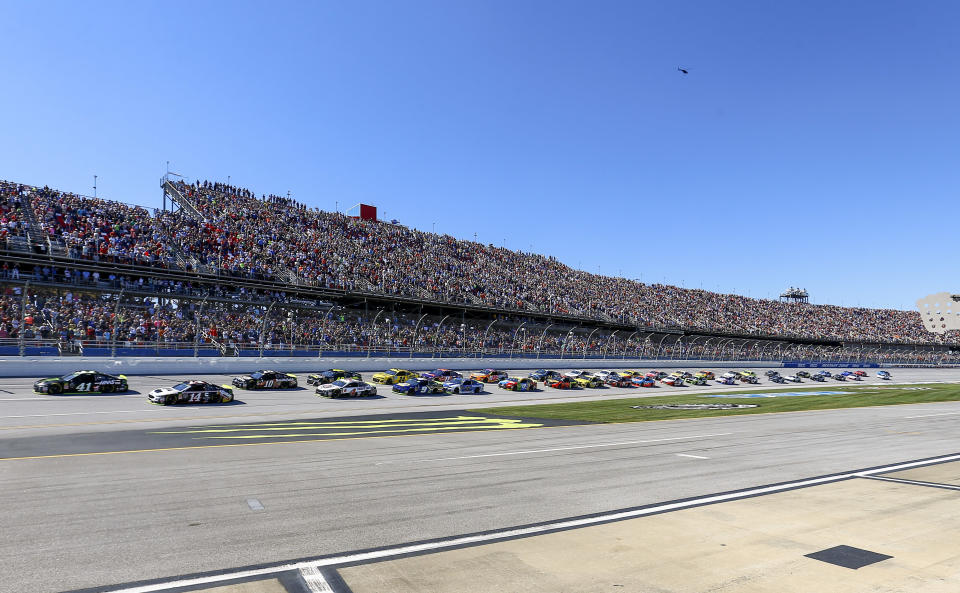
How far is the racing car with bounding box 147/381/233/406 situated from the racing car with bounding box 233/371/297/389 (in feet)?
15.6

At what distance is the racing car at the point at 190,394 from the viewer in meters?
26.0

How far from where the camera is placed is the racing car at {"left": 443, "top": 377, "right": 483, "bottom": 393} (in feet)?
125

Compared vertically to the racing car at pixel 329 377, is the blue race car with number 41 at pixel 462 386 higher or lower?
lower

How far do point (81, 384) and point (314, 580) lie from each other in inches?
1022

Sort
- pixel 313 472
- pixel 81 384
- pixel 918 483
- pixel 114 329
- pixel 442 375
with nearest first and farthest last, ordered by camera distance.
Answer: pixel 313 472
pixel 918 483
pixel 81 384
pixel 114 329
pixel 442 375

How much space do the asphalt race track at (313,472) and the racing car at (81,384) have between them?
819 mm

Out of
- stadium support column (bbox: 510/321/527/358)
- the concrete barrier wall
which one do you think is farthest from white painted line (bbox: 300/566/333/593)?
stadium support column (bbox: 510/321/527/358)

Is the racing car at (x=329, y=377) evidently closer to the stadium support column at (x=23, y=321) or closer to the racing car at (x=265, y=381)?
the racing car at (x=265, y=381)

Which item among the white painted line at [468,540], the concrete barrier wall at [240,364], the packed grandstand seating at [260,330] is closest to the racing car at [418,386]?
the concrete barrier wall at [240,364]

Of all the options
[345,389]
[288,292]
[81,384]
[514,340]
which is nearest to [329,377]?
[345,389]

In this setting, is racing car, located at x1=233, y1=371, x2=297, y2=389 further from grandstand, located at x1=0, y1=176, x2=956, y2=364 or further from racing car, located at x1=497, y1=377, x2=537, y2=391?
racing car, located at x1=497, y1=377, x2=537, y2=391

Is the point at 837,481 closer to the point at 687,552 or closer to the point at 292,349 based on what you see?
the point at 687,552

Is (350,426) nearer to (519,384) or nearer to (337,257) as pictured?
(519,384)

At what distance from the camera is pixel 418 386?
3631 centimetres
